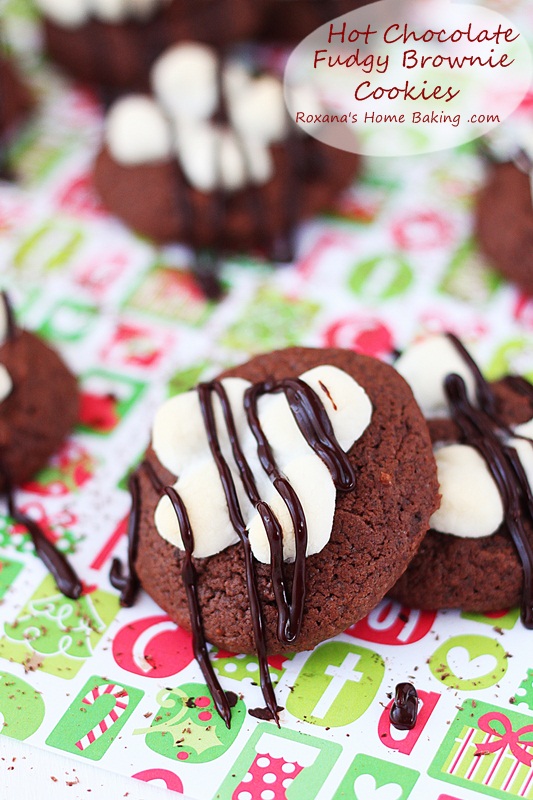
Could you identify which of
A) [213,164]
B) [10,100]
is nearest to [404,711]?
[213,164]

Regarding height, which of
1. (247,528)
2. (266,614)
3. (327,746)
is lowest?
(327,746)

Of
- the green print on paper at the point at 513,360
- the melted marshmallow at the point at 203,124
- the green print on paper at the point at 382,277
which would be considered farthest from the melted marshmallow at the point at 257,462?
the melted marshmallow at the point at 203,124

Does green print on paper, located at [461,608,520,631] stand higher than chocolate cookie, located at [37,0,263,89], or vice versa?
chocolate cookie, located at [37,0,263,89]

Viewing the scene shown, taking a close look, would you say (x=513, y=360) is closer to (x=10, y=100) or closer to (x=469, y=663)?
(x=469, y=663)

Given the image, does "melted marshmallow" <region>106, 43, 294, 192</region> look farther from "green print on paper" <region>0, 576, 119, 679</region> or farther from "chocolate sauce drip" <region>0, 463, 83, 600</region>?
"green print on paper" <region>0, 576, 119, 679</region>

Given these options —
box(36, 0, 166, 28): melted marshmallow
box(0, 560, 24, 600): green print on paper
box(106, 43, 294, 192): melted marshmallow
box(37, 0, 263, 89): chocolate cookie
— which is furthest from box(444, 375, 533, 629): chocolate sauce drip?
box(36, 0, 166, 28): melted marshmallow

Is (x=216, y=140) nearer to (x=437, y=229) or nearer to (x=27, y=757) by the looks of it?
(x=437, y=229)

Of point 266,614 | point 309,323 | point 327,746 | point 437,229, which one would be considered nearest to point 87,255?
point 309,323
